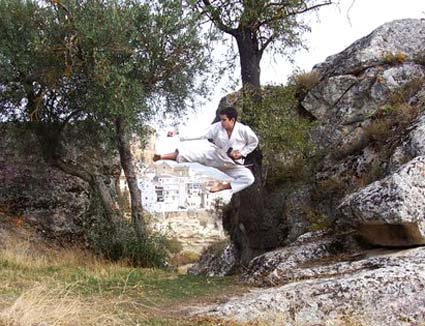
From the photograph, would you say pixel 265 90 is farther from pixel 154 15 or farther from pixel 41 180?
pixel 41 180

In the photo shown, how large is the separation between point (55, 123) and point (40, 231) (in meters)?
3.61

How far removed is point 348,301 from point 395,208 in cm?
208

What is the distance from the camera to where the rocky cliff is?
7.78 m

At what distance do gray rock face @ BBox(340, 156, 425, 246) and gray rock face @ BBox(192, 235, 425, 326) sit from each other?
0.67 metres

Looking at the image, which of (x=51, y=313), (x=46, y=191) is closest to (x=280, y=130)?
(x=51, y=313)

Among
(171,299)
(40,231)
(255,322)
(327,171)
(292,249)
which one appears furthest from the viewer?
(40,231)

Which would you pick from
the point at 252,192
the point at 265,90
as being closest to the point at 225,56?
the point at 265,90

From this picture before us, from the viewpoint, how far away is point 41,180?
1881 centimetres

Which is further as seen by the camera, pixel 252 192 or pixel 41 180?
pixel 41 180

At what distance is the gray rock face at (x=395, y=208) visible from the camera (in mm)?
9195

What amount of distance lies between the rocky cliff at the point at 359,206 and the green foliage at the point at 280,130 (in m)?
0.53

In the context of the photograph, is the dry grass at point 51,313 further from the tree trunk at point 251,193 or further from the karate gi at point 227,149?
the tree trunk at point 251,193

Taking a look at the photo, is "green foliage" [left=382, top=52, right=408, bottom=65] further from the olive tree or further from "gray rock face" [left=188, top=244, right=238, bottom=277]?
"gray rock face" [left=188, top=244, right=238, bottom=277]

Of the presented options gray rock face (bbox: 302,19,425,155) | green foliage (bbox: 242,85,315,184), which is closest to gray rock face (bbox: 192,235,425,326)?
green foliage (bbox: 242,85,315,184)
